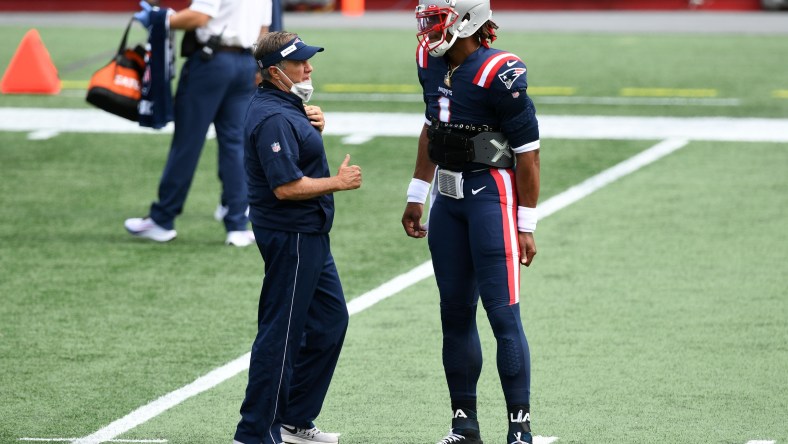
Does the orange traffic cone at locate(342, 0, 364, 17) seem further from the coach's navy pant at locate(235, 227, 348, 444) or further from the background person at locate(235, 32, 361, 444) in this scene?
the coach's navy pant at locate(235, 227, 348, 444)

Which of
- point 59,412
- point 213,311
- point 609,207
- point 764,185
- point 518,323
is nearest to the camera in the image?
point 518,323

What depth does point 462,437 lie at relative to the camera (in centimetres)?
607

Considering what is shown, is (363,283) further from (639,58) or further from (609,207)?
(639,58)

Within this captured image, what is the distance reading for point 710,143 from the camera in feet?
46.9

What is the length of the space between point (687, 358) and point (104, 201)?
19.3 ft

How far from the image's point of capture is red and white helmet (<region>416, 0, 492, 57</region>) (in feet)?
19.0

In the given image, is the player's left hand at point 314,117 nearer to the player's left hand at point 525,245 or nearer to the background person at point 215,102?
the player's left hand at point 525,245

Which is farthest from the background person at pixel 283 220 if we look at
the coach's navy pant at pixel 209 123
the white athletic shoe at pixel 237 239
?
the white athletic shoe at pixel 237 239

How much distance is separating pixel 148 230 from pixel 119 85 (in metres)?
1.07

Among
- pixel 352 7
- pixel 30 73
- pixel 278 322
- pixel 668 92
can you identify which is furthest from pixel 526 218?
pixel 352 7

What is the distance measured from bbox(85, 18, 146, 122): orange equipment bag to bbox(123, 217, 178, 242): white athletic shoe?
790 mm

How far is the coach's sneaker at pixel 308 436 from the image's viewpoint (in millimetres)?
6176

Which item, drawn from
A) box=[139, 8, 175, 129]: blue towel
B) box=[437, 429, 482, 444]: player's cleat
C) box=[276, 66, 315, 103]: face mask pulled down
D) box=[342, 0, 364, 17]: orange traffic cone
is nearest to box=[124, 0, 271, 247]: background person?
box=[139, 8, 175, 129]: blue towel

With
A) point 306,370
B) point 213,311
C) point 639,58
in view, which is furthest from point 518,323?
point 639,58
